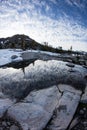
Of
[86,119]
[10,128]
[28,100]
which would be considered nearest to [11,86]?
[28,100]

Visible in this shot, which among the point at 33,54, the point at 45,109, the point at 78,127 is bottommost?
the point at 78,127

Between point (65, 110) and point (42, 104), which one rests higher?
point (42, 104)

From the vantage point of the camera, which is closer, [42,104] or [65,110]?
[65,110]

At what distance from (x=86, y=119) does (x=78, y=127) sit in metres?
0.63

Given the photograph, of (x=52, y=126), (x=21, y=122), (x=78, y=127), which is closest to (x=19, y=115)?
(x=21, y=122)

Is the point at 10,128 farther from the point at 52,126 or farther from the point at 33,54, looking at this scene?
the point at 33,54

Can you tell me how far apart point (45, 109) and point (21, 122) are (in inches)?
45.6

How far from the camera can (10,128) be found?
5.25 meters

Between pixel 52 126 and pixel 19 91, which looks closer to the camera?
pixel 52 126

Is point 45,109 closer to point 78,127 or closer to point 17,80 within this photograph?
point 78,127

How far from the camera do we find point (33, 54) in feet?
63.4

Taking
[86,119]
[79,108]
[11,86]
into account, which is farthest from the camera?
[11,86]

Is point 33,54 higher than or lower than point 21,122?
higher

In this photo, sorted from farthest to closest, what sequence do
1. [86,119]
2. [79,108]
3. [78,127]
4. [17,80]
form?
1. [17,80]
2. [79,108]
3. [86,119]
4. [78,127]
